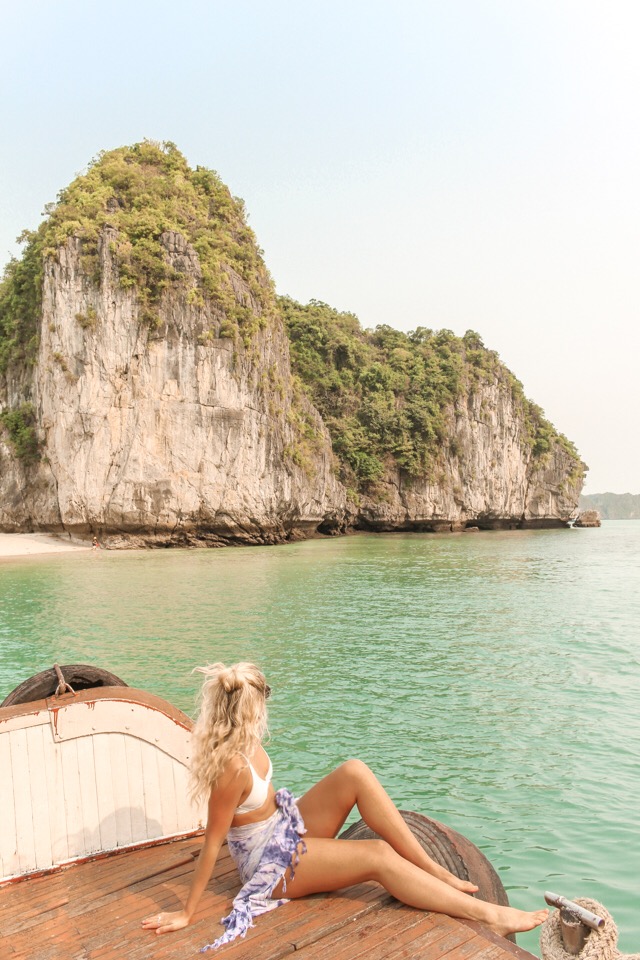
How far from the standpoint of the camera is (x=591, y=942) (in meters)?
2.48

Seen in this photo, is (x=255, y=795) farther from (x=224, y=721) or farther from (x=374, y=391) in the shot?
(x=374, y=391)

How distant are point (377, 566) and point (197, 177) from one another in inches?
1142

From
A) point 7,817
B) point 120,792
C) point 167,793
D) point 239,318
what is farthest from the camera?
point 239,318

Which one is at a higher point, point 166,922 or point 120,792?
point 120,792

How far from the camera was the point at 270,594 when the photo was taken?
58.9ft

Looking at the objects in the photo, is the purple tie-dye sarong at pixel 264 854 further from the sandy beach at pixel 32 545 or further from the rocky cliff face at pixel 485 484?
the rocky cliff face at pixel 485 484

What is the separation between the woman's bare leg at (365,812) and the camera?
3002mm

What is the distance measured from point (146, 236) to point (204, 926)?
35556 millimetres

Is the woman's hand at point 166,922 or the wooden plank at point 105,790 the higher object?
the wooden plank at point 105,790

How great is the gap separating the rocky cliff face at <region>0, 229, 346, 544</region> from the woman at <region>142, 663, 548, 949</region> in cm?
3105

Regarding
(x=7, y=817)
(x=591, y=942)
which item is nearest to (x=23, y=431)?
(x=7, y=817)

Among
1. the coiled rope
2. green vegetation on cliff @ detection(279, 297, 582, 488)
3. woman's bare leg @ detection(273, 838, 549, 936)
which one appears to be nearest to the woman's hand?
woman's bare leg @ detection(273, 838, 549, 936)

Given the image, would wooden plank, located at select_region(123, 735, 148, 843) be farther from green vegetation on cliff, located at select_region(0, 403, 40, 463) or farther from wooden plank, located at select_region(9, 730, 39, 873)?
green vegetation on cliff, located at select_region(0, 403, 40, 463)

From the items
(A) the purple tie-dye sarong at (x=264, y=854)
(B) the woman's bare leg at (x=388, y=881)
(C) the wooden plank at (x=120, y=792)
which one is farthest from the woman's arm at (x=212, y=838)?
(C) the wooden plank at (x=120, y=792)
